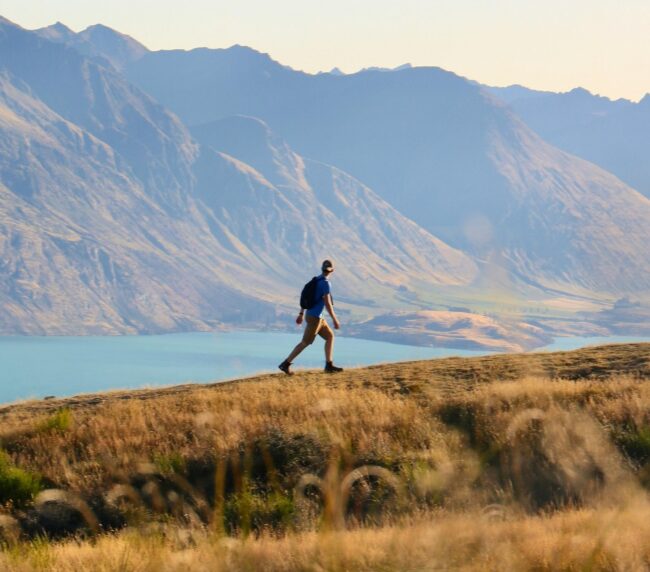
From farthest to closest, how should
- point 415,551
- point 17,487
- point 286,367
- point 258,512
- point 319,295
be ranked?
point 286,367 → point 319,295 → point 17,487 → point 258,512 → point 415,551

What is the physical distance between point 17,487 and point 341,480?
446 centimetres

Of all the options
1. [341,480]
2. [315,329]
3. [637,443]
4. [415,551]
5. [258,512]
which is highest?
[315,329]

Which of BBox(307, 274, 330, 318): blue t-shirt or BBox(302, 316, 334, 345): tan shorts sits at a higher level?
BBox(307, 274, 330, 318): blue t-shirt

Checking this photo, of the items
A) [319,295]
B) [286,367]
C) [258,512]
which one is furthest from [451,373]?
[258,512]

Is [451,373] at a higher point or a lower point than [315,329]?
lower

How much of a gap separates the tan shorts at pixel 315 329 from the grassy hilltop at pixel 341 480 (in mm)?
2802

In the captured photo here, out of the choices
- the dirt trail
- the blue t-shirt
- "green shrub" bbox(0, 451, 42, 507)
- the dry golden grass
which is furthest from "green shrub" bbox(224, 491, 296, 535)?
the blue t-shirt

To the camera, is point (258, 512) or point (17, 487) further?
point (17, 487)

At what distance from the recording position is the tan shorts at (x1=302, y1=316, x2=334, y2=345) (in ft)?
70.3

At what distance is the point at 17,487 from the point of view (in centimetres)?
1389

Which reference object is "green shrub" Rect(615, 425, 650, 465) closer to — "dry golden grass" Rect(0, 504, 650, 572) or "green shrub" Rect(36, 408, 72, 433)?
"dry golden grass" Rect(0, 504, 650, 572)

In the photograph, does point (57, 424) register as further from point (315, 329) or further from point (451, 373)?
point (451, 373)

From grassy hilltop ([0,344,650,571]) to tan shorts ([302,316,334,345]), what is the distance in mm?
2802

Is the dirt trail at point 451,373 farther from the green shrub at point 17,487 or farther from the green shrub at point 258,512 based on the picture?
the green shrub at point 17,487
